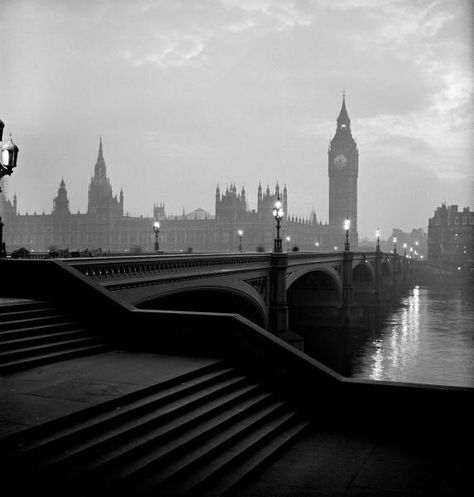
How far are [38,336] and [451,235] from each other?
184343 millimetres

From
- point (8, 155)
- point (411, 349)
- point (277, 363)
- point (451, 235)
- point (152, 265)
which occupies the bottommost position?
point (411, 349)

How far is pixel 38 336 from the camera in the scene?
11.1 m

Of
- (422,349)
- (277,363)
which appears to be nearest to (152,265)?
(277,363)

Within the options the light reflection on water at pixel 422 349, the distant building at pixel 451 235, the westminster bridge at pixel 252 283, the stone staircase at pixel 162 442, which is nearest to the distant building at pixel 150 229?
the distant building at pixel 451 235

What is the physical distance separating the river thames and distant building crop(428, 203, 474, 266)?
10578 cm

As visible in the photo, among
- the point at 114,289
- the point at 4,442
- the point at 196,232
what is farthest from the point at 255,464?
the point at 196,232

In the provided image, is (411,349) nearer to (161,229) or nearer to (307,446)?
(307,446)

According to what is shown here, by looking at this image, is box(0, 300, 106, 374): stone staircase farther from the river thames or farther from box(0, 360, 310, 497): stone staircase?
the river thames

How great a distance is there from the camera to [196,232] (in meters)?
136

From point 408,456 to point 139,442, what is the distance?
4570 mm

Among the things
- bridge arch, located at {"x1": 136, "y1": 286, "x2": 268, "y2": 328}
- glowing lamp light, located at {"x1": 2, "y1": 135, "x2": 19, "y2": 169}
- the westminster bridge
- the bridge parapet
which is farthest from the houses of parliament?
glowing lamp light, located at {"x1": 2, "y1": 135, "x2": 19, "y2": 169}

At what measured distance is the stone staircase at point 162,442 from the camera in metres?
6.27

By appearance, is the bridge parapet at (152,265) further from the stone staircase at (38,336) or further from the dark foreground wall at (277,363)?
the stone staircase at (38,336)

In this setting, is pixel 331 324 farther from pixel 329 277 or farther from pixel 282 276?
pixel 282 276
